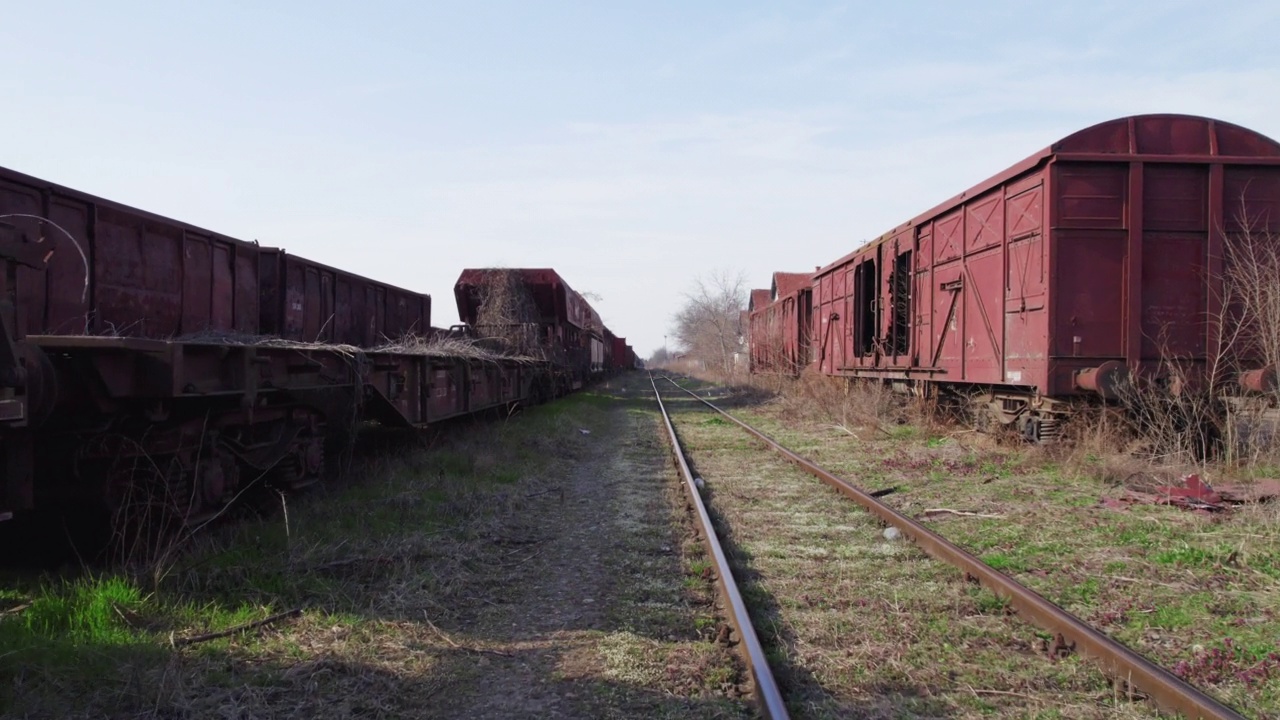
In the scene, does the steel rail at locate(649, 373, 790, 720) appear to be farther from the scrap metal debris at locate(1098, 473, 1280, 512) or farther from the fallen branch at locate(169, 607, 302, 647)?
the scrap metal debris at locate(1098, 473, 1280, 512)

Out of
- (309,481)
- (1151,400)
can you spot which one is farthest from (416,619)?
(1151,400)

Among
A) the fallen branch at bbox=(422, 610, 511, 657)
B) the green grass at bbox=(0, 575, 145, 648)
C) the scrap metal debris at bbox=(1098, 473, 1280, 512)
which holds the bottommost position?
the fallen branch at bbox=(422, 610, 511, 657)

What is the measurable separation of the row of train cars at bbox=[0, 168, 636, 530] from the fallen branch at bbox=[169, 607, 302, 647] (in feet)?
3.98

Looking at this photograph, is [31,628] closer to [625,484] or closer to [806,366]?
[625,484]

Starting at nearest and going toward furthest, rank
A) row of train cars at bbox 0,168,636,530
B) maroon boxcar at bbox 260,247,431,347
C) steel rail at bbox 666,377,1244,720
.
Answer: steel rail at bbox 666,377,1244,720
row of train cars at bbox 0,168,636,530
maroon boxcar at bbox 260,247,431,347

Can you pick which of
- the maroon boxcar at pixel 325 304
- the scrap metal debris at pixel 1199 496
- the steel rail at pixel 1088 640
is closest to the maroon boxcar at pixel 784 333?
the maroon boxcar at pixel 325 304

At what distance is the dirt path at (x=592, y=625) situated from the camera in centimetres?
375

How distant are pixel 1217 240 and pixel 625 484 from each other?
7.27 m

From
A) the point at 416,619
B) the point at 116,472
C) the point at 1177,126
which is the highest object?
the point at 1177,126

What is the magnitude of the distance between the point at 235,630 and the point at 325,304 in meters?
6.83

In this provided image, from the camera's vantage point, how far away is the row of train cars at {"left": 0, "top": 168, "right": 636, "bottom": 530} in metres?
4.61

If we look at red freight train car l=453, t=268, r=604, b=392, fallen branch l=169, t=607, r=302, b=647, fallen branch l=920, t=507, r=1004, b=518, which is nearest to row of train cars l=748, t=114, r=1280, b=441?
fallen branch l=920, t=507, r=1004, b=518

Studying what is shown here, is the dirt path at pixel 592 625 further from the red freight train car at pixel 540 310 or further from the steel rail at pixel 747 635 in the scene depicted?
the red freight train car at pixel 540 310

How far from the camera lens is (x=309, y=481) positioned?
26.2 feet
